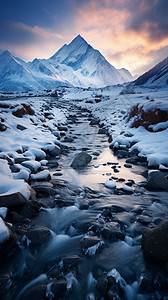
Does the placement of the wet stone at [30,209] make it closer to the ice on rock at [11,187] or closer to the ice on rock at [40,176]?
the ice on rock at [11,187]

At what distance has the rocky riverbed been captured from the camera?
1.89 m

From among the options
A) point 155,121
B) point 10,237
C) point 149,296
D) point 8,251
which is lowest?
point 149,296

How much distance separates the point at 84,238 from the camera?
2.53 metres

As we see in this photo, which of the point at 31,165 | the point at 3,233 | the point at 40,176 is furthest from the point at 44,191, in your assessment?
the point at 3,233

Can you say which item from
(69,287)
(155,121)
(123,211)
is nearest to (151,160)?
(123,211)

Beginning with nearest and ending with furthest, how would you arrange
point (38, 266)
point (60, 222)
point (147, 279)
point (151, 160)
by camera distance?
point (147, 279) < point (38, 266) < point (60, 222) < point (151, 160)

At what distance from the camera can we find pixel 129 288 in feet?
6.24

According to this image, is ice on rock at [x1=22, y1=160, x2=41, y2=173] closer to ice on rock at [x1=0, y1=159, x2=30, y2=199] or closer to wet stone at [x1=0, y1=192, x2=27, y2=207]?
ice on rock at [x1=0, y1=159, x2=30, y2=199]

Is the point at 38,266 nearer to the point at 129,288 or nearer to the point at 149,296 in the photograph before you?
the point at 129,288

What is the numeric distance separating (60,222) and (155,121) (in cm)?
742

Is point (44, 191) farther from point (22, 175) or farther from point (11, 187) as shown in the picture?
point (11, 187)

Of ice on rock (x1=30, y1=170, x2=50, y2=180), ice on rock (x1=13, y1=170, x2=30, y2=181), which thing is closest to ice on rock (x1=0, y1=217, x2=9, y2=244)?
ice on rock (x1=13, y1=170, x2=30, y2=181)

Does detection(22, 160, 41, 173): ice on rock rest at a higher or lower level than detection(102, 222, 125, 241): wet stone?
higher

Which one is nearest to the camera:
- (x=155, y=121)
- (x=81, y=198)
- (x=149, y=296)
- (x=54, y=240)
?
(x=149, y=296)
